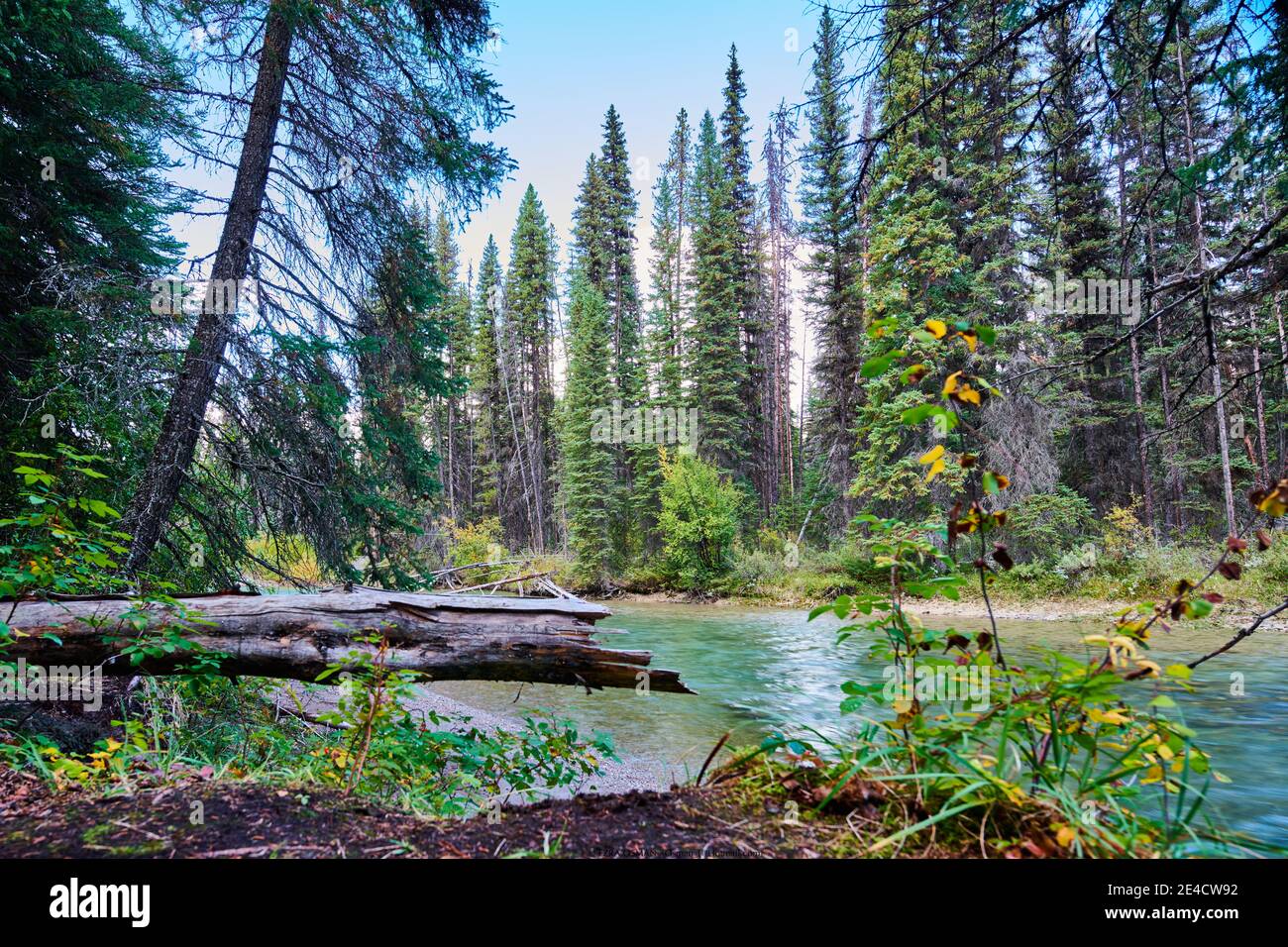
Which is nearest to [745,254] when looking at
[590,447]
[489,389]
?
[590,447]

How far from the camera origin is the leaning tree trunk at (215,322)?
489 centimetres

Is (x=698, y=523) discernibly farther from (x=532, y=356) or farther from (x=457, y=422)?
(x=457, y=422)

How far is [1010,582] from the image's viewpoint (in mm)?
16188

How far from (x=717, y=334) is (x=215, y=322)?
2516cm

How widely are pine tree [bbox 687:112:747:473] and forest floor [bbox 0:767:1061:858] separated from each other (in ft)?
86.2

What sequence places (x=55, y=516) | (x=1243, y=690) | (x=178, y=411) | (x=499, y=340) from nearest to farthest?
(x=55, y=516), (x=178, y=411), (x=1243, y=690), (x=499, y=340)

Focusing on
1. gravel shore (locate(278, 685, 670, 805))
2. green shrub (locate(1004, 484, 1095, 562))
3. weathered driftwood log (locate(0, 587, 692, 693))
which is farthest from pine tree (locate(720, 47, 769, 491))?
weathered driftwood log (locate(0, 587, 692, 693))

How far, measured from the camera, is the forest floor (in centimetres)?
136

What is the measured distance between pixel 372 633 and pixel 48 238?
6265 mm

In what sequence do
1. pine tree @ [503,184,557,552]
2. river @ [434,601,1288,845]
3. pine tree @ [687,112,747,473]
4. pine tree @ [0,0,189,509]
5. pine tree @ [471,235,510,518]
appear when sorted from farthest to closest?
pine tree @ [471,235,510,518]
pine tree @ [503,184,557,552]
pine tree @ [687,112,747,473]
river @ [434,601,1288,845]
pine tree @ [0,0,189,509]

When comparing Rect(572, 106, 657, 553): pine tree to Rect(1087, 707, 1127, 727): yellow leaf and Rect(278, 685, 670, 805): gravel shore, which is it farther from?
Rect(1087, 707, 1127, 727): yellow leaf

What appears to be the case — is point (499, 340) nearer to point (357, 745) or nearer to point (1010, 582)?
point (1010, 582)

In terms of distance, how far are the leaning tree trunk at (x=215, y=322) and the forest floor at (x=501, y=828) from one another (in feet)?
12.3
